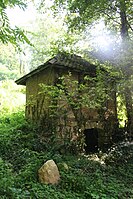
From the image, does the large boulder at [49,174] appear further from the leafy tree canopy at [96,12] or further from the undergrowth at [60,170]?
the leafy tree canopy at [96,12]

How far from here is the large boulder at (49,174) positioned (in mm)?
5039

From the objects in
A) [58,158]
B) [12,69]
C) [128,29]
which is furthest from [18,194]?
[12,69]

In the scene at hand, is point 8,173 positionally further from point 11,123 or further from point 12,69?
point 12,69

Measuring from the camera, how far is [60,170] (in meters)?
5.69

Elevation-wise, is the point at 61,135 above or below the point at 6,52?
below

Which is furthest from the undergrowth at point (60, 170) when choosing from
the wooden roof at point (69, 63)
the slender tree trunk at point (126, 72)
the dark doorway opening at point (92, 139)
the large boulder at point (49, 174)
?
the wooden roof at point (69, 63)

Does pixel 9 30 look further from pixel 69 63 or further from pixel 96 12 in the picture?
pixel 96 12

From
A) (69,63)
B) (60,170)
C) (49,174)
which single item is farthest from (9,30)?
(69,63)

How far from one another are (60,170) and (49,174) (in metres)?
0.64

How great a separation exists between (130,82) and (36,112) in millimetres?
4298

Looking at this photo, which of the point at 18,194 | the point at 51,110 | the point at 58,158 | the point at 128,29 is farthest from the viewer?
the point at 128,29

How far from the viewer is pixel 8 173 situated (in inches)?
196

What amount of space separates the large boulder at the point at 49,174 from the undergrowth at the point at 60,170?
0.11 metres

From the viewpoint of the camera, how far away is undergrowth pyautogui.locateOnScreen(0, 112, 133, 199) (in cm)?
446
